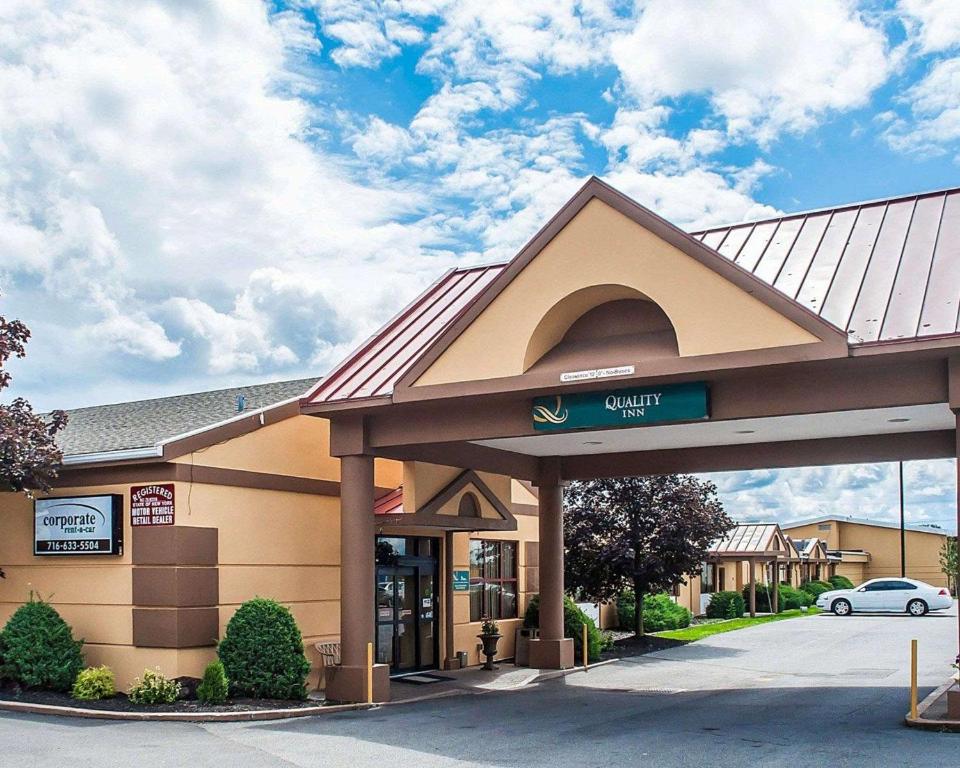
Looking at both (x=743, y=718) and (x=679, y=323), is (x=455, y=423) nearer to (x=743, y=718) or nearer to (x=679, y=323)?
(x=679, y=323)

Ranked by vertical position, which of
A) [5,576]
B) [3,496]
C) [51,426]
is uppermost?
[51,426]

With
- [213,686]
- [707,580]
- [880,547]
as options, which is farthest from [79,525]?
[880,547]

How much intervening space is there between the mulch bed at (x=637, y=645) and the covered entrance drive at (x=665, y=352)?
364 inches

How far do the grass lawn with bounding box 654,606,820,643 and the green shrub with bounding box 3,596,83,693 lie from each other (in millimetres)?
19411

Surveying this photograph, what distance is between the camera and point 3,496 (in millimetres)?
19812

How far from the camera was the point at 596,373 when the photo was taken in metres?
16.0

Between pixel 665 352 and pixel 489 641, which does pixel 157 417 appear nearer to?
pixel 489 641

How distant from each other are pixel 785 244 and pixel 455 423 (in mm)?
5869

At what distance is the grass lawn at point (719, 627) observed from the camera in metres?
34.3

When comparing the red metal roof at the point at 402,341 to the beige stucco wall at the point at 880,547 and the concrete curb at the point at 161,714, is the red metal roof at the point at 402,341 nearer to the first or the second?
the concrete curb at the point at 161,714

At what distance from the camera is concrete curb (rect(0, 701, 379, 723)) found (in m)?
15.9

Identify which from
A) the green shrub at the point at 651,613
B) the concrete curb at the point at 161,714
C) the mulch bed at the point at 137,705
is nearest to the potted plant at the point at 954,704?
the concrete curb at the point at 161,714

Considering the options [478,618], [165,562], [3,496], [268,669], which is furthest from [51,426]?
[478,618]

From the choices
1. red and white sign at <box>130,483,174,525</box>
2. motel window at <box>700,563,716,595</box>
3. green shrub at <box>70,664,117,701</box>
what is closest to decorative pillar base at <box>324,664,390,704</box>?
green shrub at <box>70,664,117,701</box>
